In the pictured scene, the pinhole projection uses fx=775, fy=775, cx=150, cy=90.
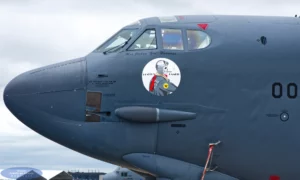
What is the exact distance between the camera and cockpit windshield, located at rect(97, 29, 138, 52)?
16031mm

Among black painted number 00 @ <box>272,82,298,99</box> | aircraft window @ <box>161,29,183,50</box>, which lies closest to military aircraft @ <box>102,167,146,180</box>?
aircraft window @ <box>161,29,183,50</box>

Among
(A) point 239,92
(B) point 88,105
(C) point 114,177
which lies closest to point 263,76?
(A) point 239,92

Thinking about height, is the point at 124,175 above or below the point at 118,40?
below

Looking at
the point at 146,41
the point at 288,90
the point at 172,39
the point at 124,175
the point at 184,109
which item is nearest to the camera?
the point at 184,109

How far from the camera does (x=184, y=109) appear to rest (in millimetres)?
15266

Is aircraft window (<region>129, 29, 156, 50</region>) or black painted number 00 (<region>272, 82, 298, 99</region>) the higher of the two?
aircraft window (<region>129, 29, 156, 50</region>)

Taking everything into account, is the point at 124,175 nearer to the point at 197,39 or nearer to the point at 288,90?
the point at 197,39

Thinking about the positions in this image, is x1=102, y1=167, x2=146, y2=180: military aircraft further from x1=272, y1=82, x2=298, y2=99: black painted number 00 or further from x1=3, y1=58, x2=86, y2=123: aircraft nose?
x1=272, y1=82, x2=298, y2=99: black painted number 00

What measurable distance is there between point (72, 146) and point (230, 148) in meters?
3.16

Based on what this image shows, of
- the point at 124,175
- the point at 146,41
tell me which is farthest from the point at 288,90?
the point at 124,175

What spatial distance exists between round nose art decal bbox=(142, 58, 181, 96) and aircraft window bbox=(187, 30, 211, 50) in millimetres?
607

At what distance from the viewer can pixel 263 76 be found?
1539 cm

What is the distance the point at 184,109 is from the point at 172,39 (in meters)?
1.48

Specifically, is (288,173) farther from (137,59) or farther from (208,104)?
(137,59)
